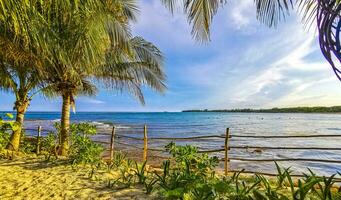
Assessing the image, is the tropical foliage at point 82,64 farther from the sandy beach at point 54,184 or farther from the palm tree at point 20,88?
the sandy beach at point 54,184

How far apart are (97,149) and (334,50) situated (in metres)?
5.12

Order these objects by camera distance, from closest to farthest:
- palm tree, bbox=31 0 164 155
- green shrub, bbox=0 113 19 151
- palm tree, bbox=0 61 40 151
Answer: green shrub, bbox=0 113 19 151
palm tree, bbox=31 0 164 155
palm tree, bbox=0 61 40 151

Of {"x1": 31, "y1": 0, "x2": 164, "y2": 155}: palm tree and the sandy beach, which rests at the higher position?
{"x1": 31, "y1": 0, "x2": 164, "y2": 155}: palm tree

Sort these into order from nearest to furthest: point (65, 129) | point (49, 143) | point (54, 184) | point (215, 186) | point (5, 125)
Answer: point (215, 186)
point (54, 184)
point (5, 125)
point (65, 129)
point (49, 143)

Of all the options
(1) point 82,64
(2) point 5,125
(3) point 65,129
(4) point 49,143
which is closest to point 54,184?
(1) point 82,64

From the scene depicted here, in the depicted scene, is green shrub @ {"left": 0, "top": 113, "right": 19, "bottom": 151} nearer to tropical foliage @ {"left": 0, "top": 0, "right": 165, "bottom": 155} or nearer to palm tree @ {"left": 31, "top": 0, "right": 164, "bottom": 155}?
tropical foliage @ {"left": 0, "top": 0, "right": 165, "bottom": 155}

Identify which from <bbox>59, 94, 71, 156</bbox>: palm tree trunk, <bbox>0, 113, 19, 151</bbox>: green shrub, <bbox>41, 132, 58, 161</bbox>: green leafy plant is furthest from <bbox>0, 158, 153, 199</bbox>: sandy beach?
<bbox>41, 132, 58, 161</bbox>: green leafy plant

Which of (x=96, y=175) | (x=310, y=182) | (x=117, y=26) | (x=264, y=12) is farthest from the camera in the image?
(x=117, y=26)

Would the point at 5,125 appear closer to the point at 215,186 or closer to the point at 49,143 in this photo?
the point at 49,143

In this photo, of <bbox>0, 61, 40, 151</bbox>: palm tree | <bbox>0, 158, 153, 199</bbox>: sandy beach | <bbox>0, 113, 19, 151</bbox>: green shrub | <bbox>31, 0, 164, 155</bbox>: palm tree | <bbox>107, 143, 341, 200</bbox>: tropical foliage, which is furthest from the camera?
<bbox>0, 61, 40, 151</bbox>: palm tree

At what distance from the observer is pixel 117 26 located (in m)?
5.34

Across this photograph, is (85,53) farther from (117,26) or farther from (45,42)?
(117,26)

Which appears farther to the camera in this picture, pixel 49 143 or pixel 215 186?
pixel 49 143

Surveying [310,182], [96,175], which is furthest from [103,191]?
[310,182]
